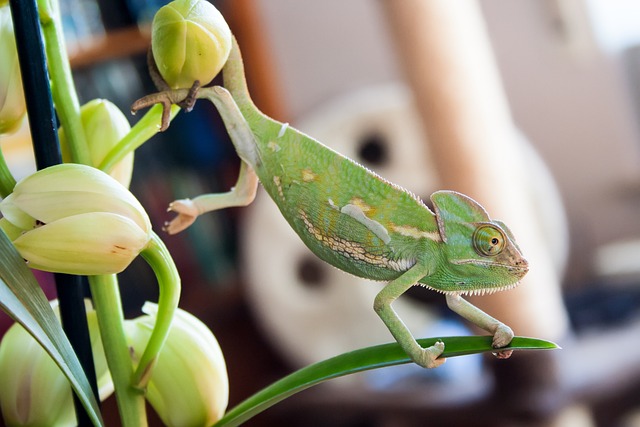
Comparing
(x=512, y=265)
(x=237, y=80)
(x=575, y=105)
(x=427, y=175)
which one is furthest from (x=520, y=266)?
(x=575, y=105)

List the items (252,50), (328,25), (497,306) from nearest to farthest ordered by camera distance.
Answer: (497,306) < (252,50) < (328,25)

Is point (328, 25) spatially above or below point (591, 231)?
above

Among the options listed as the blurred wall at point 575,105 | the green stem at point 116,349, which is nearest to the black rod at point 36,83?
the green stem at point 116,349

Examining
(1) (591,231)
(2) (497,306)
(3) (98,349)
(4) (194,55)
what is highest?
(4) (194,55)

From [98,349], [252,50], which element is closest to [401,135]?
[252,50]

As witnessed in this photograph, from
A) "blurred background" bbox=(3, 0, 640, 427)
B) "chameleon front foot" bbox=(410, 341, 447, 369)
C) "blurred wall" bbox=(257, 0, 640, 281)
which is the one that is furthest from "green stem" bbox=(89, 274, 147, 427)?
"blurred wall" bbox=(257, 0, 640, 281)

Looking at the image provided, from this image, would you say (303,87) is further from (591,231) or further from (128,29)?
(591,231)
